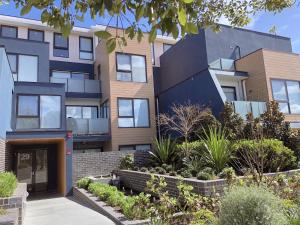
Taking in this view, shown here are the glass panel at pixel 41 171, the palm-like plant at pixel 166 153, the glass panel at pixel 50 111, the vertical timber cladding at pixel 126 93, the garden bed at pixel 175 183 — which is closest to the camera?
A: the garden bed at pixel 175 183

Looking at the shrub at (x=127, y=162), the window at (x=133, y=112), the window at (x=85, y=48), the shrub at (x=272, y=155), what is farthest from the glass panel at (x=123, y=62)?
the shrub at (x=272, y=155)

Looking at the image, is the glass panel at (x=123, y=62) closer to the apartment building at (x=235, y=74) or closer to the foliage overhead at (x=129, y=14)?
the apartment building at (x=235, y=74)

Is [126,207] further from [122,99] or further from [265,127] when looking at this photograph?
[122,99]

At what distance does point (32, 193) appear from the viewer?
16.6 metres

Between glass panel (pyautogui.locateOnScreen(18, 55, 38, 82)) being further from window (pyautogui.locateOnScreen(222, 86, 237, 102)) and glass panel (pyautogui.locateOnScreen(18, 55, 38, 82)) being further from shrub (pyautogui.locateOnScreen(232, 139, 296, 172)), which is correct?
shrub (pyautogui.locateOnScreen(232, 139, 296, 172))

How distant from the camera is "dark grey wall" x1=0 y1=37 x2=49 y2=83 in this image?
61.1 feet

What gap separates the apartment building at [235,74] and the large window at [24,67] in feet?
29.2

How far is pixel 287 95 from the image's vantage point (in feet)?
58.5

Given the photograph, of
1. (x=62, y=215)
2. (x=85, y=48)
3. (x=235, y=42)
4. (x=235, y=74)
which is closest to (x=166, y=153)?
(x=62, y=215)

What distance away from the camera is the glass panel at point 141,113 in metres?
19.8

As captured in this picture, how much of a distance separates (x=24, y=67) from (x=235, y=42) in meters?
14.5

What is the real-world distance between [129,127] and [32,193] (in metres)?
7.04

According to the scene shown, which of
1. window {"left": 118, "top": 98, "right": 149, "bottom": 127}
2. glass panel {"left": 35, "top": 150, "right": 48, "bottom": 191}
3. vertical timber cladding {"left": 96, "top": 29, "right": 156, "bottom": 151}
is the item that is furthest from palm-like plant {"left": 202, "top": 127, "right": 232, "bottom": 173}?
glass panel {"left": 35, "top": 150, "right": 48, "bottom": 191}

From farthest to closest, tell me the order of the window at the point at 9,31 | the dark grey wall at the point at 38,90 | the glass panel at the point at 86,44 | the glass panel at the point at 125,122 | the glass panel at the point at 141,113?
the glass panel at the point at 86,44, the window at the point at 9,31, the glass panel at the point at 141,113, the glass panel at the point at 125,122, the dark grey wall at the point at 38,90
